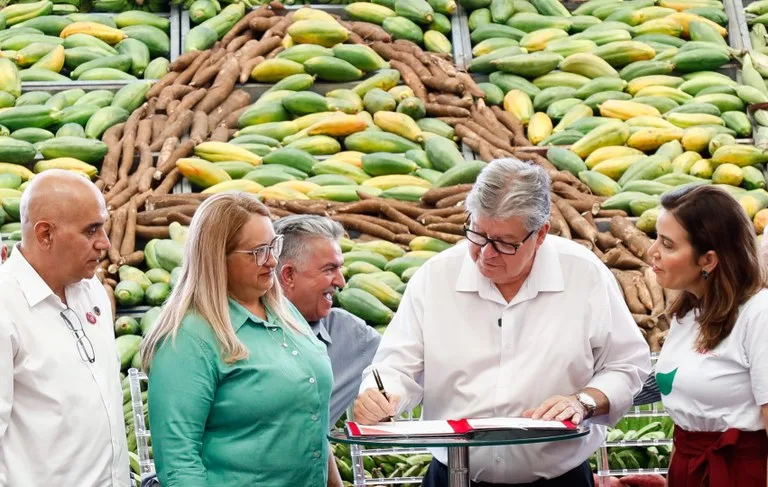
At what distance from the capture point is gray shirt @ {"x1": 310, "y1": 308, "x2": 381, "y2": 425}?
3.90 meters

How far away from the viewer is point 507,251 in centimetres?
321

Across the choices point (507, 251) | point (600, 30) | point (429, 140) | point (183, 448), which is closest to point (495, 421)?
point (507, 251)

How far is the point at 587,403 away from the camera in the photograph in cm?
320

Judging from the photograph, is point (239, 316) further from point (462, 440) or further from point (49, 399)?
point (462, 440)

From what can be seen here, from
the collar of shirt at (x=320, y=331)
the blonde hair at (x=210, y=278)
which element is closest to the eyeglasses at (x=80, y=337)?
the blonde hair at (x=210, y=278)

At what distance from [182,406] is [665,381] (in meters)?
1.30

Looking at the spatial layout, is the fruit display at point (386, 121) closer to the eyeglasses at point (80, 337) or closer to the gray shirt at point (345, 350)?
the gray shirt at point (345, 350)

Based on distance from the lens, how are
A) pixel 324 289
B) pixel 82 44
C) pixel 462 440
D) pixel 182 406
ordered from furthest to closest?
1. pixel 82 44
2. pixel 324 289
3. pixel 182 406
4. pixel 462 440

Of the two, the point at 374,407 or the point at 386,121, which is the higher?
the point at 374,407

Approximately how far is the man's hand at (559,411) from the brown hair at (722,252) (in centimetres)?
41

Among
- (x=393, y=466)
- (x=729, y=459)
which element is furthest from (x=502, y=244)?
(x=393, y=466)

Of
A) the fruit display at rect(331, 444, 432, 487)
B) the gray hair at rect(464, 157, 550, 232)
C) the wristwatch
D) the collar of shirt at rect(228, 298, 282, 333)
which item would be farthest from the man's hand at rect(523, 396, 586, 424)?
the fruit display at rect(331, 444, 432, 487)

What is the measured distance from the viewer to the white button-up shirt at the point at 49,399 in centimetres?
300

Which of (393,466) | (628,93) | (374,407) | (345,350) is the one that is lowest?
(393,466)
